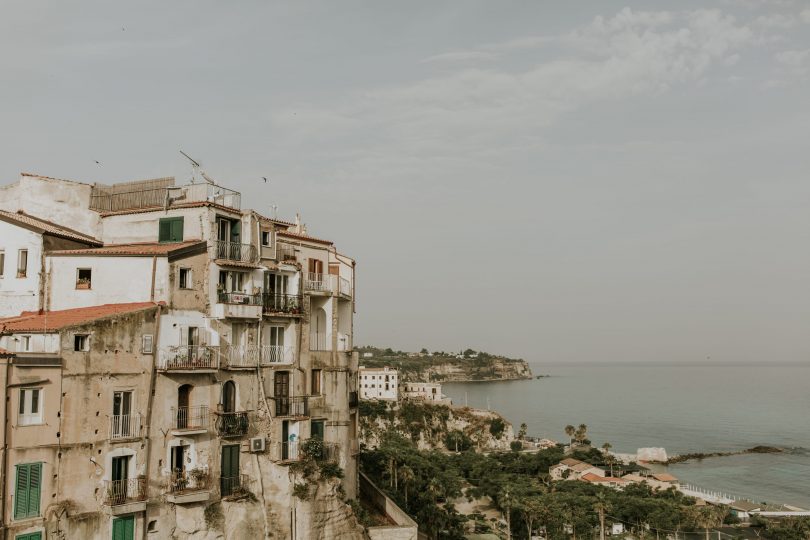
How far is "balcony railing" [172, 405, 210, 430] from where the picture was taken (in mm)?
27584

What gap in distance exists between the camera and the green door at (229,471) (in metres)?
29.2

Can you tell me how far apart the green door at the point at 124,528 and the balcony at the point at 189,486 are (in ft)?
5.62

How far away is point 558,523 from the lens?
220 feet

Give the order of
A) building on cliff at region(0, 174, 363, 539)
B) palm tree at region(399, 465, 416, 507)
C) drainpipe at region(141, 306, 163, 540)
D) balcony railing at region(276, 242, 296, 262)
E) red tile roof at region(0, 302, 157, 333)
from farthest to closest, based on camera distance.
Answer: palm tree at region(399, 465, 416, 507) < balcony railing at region(276, 242, 296, 262) < drainpipe at region(141, 306, 163, 540) < red tile roof at region(0, 302, 157, 333) < building on cliff at region(0, 174, 363, 539)

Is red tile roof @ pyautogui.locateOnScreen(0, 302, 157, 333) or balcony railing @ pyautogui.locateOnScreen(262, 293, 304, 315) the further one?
balcony railing @ pyautogui.locateOnScreen(262, 293, 304, 315)

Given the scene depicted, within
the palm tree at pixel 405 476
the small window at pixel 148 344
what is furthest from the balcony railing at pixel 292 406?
the palm tree at pixel 405 476

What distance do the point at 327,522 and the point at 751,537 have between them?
66965 mm

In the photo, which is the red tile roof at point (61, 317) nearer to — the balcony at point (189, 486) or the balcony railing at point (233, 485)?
the balcony at point (189, 486)

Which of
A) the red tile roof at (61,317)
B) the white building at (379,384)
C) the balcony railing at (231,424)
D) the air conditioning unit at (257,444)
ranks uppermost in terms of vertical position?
the red tile roof at (61,317)

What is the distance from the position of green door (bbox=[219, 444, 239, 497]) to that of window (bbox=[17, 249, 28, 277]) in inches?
451

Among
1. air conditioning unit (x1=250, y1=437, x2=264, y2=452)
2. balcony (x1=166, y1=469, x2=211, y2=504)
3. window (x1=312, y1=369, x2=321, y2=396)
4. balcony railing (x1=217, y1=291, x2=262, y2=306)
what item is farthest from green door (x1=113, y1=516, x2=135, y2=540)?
window (x1=312, y1=369, x2=321, y2=396)

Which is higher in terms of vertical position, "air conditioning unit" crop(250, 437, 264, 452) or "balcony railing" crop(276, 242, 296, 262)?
"balcony railing" crop(276, 242, 296, 262)

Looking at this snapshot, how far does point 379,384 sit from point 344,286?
131798mm

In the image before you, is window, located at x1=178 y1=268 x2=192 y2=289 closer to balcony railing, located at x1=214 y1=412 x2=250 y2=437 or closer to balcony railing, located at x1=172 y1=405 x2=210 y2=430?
balcony railing, located at x1=172 y1=405 x2=210 y2=430
